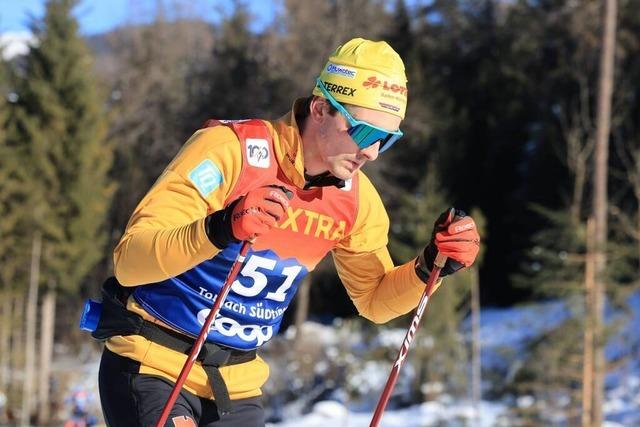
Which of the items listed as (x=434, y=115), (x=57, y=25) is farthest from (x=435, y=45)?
(x=57, y=25)

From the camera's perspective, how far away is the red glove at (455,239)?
3.09 metres

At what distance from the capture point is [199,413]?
2.99 meters

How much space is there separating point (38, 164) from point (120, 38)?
45.9ft

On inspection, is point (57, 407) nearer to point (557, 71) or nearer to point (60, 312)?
point (60, 312)

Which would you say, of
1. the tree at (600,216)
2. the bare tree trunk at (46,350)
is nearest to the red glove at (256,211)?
the tree at (600,216)

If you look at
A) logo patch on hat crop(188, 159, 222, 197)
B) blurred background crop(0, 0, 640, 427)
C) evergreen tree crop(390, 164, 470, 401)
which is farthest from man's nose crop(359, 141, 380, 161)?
evergreen tree crop(390, 164, 470, 401)

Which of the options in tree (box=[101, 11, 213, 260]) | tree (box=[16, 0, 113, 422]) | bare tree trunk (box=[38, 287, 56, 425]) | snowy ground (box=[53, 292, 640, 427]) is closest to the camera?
snowy ground (box=[53, 292, 640, 427])

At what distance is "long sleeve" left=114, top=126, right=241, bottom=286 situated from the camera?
2.51 metres

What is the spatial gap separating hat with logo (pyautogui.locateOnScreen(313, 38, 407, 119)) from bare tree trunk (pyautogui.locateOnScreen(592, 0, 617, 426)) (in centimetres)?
1066

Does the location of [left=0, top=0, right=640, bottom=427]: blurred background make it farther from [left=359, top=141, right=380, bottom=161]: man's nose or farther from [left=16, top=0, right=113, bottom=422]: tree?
[left=359, top=141, right=380, bottom=161]: man's nose

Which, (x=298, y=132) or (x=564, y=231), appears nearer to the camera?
(x=298, y=132)

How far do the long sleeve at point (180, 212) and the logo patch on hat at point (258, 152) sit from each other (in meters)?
0.05

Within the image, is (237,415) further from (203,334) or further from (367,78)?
(367,78)

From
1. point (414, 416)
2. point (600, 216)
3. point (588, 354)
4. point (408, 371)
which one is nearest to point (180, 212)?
point (588, 354)
